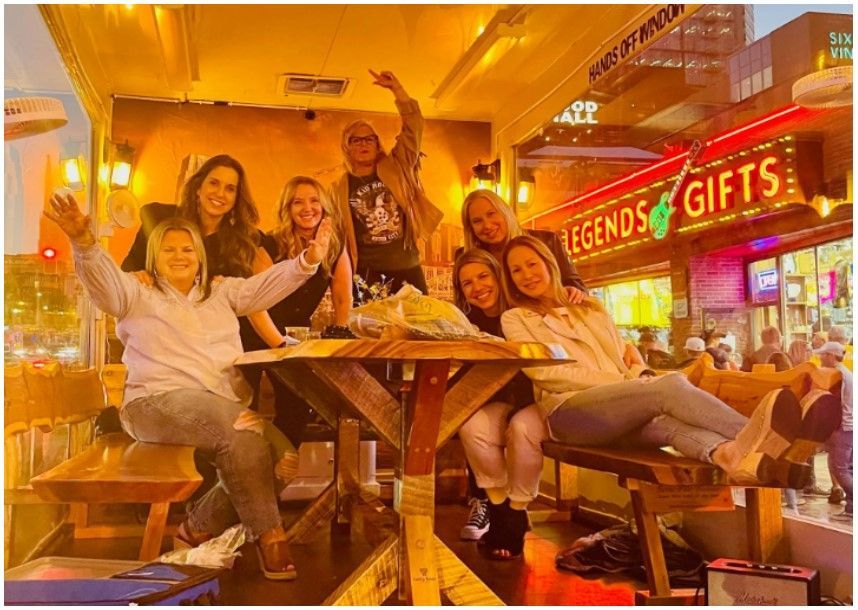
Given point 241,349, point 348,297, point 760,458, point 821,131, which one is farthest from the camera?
point 348,297

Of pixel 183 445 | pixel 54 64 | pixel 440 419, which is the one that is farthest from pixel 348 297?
pixel 54 64

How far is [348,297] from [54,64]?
1414mm

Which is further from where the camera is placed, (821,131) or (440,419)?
(821,131)

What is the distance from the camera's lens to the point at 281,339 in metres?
3.15

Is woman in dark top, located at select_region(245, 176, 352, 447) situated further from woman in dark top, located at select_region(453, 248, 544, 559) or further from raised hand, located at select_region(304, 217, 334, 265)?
woman in dark top, located at select_region(453, 248, 544, 559)

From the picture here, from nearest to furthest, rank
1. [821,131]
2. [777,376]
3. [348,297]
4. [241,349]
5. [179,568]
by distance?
1. [179,568]
2. [777,376]
3. [821,131]
4. [241,349]
5. [348,297]

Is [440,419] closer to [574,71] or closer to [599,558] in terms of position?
[599,558]

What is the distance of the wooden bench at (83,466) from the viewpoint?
235 centimetres

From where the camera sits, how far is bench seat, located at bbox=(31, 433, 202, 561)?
92.4 inches

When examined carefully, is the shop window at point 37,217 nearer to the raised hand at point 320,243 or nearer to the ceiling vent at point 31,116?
the ceiling vent at point 31,116

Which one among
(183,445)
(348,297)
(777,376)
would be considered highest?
(348,297)

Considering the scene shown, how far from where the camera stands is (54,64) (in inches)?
105

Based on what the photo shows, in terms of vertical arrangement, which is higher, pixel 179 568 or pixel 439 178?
pixel 439 178

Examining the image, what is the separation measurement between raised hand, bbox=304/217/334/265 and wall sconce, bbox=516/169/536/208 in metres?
0.92
